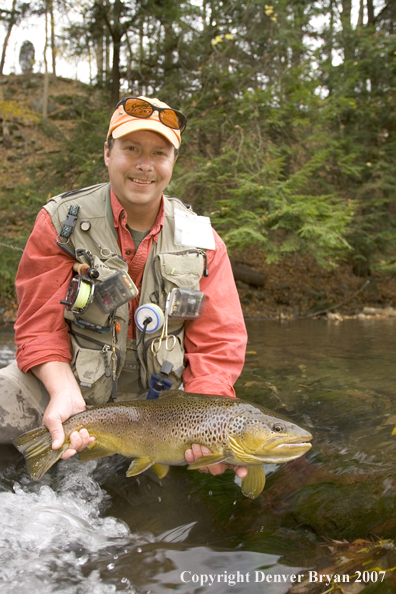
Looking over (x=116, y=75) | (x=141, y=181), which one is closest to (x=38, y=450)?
(x=141, y=181)

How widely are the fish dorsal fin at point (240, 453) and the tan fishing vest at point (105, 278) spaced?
3.15ft

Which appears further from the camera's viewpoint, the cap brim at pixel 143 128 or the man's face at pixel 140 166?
the man's face at pixel 140 166

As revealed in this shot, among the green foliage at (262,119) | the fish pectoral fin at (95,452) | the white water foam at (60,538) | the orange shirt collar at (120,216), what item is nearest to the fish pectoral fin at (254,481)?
the white water foam at (60,538)

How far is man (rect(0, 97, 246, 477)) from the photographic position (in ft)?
11.4

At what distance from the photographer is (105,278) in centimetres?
346

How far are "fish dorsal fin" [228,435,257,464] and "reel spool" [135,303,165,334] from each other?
44.4 inches

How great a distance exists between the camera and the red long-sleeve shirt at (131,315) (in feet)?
11.3

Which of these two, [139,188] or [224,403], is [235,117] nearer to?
[139,188]

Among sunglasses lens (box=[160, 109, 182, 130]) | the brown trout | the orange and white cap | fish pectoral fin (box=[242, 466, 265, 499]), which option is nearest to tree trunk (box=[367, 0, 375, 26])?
sunglasses lens (box=[160, 109, 182, 130])

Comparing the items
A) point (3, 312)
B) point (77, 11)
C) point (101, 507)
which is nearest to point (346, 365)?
point (101, 507)

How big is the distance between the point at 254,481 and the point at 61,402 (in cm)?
131

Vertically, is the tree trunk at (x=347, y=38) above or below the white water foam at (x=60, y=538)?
above

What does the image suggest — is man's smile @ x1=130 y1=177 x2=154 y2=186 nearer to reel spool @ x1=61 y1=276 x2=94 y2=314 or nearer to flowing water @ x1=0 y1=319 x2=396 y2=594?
reel spool @ x1=61 y1=276 x2=94 y2=314

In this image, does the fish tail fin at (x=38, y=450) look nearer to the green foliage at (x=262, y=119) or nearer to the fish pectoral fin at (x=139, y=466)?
the fish pectoral fin at (x=139, y=466)
